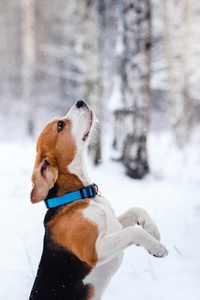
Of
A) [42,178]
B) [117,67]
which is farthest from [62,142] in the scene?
[117,67]

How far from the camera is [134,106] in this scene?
611 cm

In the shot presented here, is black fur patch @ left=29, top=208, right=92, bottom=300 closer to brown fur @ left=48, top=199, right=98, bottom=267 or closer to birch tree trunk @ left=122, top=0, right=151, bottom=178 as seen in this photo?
brown fur @ left=48, top=199, right=98, bottom=267

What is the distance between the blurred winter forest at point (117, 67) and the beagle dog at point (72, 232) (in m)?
3.35

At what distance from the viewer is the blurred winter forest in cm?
610

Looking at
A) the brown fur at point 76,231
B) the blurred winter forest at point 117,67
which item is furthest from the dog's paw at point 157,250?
the blurred winter forest at point 117,67

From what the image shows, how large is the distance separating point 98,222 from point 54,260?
1.48ft

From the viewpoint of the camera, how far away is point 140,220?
8.79 feet

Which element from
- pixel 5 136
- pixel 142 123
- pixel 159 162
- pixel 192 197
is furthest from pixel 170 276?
pixel 5 136

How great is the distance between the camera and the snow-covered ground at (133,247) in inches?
118

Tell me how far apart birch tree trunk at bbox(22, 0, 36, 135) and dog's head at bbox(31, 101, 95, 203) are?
11514mm

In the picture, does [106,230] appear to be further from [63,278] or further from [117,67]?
[117,67]

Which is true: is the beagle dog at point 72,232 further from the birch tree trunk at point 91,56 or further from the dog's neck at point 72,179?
the birch tree trunk at point 91,56

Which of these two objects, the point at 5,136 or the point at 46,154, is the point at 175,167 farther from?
the point at 5,136

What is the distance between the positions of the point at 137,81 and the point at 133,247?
11.3 ft
